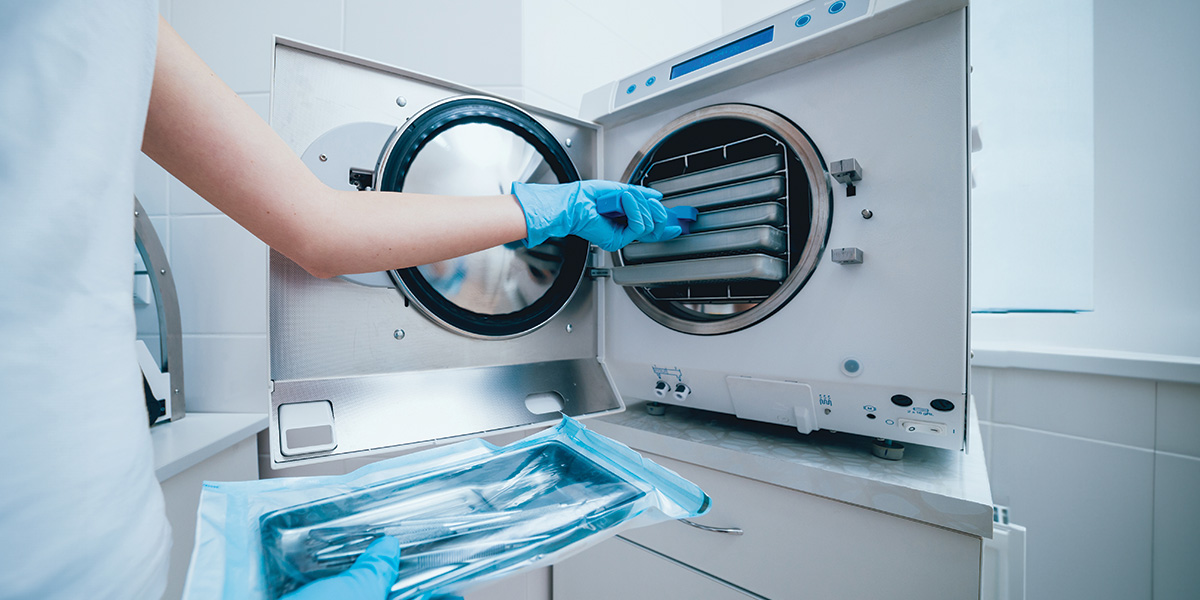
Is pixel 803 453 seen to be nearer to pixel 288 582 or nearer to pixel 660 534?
pixel 660 534

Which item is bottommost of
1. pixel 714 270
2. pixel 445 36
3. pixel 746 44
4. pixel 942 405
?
pixel 942 405

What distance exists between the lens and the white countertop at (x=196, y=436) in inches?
31.7

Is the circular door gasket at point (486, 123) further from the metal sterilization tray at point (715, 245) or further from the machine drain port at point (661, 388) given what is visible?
the machine drain port at point (661, 388)

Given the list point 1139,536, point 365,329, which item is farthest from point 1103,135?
point 365,329

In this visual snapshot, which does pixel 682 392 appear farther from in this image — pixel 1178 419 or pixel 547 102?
pixel 1178 419

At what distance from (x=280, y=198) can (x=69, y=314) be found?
34cm

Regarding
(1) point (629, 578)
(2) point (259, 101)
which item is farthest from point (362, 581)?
(2) point (259, 101)

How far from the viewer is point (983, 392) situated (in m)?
1.27

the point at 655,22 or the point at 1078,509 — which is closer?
the point at 1078,509

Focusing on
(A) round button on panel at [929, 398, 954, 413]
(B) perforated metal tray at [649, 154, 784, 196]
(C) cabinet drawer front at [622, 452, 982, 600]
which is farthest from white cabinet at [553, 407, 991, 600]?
(B) perforated metal tray at [649, 154, 784, 196]

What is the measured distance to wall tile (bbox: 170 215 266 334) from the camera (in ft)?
3.80

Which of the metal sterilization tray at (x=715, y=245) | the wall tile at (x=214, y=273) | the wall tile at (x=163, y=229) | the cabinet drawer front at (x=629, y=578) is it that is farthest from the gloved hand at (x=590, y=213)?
the wall tile at (x=163, y=229)

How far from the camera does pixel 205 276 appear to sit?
3.80 feet

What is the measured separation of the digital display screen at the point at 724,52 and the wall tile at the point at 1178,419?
1216 mm
